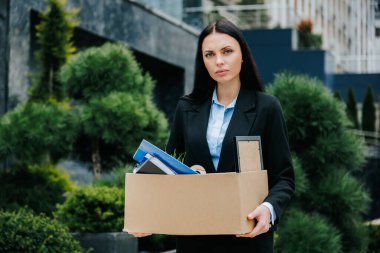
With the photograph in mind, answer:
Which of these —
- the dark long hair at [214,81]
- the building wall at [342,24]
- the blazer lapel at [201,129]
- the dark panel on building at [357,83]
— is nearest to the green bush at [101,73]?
the dark long hair at [214,81]

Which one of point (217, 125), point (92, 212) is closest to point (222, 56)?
point (217, 125)

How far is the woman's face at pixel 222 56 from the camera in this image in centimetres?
305

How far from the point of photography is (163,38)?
14500mm

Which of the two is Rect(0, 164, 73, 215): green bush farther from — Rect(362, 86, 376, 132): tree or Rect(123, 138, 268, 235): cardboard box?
Rect(362, 86, 376, 132): tree

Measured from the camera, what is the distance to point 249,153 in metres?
2.84

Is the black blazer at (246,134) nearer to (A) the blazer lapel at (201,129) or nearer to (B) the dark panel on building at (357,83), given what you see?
(A) the blazer lapel at (201,129)

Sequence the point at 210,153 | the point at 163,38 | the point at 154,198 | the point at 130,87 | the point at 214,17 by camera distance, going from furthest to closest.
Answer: the point at 214,17
the point at 163,38
the point at 130,87
the point at 210,153
the point at 154,198

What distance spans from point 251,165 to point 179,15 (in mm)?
12640

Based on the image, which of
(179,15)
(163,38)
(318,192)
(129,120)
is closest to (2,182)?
(129,120)

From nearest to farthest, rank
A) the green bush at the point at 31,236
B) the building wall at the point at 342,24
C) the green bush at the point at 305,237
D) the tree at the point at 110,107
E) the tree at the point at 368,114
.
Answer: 1. the green bush at the point at 31,236
2. the green bush at the point at 305,237
3. the tree at the point at 110,107
4. the tree at the point at 368,114
5. the building wall at the point at 342,24

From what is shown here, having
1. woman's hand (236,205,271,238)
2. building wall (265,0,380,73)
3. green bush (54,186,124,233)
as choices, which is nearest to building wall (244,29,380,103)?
building wall (265,0,380,73)

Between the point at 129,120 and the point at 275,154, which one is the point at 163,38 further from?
the point at 275,154

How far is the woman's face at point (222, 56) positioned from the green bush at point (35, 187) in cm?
459

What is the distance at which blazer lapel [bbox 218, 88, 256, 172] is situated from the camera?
116 inches
